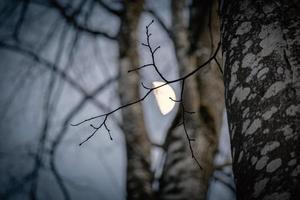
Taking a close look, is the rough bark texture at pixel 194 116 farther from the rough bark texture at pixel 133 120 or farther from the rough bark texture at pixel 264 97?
the rough bark texture at pixel 264 97

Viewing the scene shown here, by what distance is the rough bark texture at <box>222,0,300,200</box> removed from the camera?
1.84ft

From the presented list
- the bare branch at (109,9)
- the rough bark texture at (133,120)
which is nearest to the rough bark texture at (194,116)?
the rough bark texture at (133,120)

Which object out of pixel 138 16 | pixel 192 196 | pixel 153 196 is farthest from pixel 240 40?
pixel 138 16

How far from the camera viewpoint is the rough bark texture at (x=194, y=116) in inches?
80.4

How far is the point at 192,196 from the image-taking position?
76.9 inches

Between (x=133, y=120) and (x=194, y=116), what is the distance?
1.91ft

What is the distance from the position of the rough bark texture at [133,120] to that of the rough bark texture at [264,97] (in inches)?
64.5

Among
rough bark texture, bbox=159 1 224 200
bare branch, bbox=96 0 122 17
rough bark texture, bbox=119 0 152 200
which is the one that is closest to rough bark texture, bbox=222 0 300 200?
rough bark texture, bbox=159 1 224 200

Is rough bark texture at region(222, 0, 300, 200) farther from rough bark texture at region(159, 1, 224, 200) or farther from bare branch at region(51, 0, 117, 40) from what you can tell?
bare branch at region(51, 0, 117, 40)

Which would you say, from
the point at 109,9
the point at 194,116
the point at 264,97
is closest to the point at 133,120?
the point at 194,116

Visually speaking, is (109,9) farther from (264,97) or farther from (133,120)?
(264,97)

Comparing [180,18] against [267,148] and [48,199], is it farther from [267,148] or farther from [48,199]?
[48,199]

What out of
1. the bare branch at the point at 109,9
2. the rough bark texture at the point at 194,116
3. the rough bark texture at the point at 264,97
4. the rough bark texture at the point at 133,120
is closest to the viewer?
the rough bark texture at the point at 264,97

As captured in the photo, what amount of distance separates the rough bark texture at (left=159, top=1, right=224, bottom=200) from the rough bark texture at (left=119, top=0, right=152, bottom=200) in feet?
0.64
